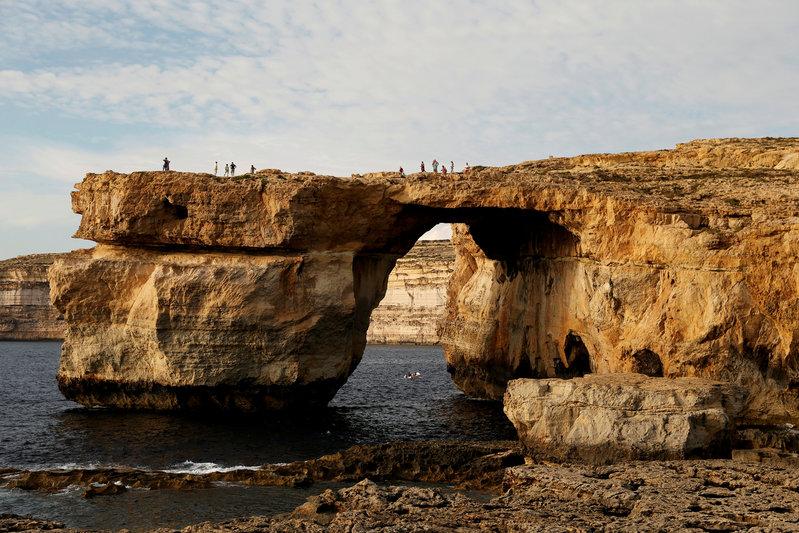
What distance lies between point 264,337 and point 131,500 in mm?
11776

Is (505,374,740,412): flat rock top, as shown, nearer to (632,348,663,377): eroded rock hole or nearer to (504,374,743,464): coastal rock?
(504,374,743,464): coastal rock

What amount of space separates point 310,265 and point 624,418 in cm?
1432

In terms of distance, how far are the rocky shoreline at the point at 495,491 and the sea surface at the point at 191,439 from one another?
1.12 metres

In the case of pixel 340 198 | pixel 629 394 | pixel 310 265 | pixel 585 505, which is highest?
pixel 340 198

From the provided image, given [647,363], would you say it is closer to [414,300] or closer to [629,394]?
[629,394]

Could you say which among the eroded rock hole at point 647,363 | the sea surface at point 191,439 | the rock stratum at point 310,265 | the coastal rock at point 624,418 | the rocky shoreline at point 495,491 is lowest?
the sea surface at point 191,439

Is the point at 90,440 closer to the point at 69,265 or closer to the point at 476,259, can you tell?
the point at 69,265

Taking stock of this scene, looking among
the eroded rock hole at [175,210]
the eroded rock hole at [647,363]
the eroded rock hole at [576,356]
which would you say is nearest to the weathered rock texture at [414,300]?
the eroded rock hole at [576,356]

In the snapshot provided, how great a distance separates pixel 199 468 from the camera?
23.0 metres

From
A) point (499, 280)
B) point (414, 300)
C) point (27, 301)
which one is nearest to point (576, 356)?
point (499, 280)

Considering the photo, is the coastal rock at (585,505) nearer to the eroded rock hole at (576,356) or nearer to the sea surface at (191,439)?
the sea surface at (191,439)

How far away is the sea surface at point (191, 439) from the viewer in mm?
18656

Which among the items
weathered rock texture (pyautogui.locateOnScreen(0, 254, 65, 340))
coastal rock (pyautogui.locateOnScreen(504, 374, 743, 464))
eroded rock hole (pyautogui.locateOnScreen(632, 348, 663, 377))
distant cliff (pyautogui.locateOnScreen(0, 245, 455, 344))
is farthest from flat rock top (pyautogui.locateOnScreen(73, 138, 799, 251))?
weathered rock texture (pyautogui.locateOnScreen(0, 254, 65, 340))

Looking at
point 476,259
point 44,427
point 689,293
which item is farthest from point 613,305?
point 44,427
